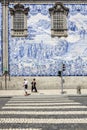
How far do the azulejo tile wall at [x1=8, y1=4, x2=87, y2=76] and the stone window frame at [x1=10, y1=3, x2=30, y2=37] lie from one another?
1.23 feet

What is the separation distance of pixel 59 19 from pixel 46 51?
3.24 metres

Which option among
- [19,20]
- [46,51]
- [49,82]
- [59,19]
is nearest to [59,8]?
[59,19]

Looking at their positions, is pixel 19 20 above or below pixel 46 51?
above

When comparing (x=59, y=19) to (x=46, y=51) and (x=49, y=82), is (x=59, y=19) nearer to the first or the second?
(x=46, y=51)

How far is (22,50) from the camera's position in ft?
125

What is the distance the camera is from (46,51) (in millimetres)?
38281

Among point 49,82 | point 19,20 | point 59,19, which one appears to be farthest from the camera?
point 59,19

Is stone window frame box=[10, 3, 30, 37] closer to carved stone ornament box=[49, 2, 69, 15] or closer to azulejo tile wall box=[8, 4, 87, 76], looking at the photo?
azulejo tile wall box=[8, 4, 87, 76]

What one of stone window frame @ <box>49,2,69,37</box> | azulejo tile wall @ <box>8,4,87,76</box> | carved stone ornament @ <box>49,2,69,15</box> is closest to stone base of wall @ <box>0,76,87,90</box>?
azulejo tile wall @ <box>8,4,87,76</box>

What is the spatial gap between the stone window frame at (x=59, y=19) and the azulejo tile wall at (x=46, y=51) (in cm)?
40

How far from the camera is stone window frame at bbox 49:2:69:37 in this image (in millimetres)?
38875

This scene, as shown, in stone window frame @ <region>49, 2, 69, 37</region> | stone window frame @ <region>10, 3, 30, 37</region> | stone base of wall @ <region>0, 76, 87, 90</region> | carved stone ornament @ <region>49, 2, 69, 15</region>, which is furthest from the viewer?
carved stone ornament @ <region>49, 2, 69, 15</region>

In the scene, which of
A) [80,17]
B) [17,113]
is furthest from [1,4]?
[17,113]

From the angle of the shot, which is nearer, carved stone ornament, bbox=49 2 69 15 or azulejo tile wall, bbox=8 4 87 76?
azulejo tile wall, bbox=8 4 87 76
